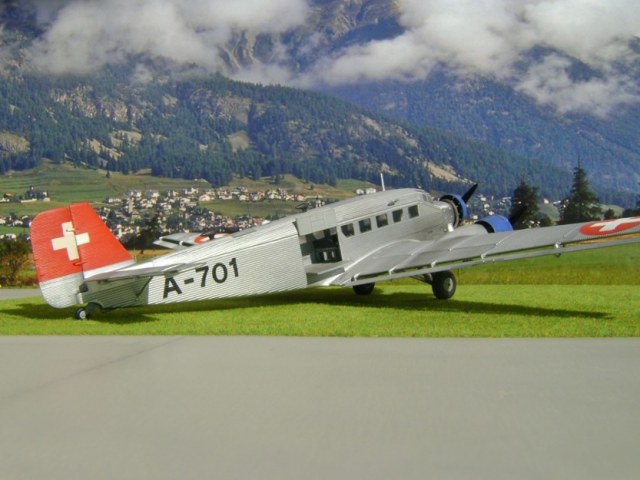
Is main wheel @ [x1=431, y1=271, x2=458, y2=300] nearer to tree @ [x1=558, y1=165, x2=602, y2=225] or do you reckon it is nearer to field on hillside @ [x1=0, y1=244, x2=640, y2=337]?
field on hillside @ [x1=0, y1=244, x2=640, y2=337]

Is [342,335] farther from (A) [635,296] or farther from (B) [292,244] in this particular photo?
(A) [635,296]

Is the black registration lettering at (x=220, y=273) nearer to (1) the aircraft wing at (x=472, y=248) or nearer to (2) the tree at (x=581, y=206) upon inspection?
(1) the aircraft wing at (x=472, y=248)

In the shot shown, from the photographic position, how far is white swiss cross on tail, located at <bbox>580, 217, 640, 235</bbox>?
14109 mm

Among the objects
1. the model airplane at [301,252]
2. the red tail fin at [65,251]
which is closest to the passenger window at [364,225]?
the model airplane at [301,252]

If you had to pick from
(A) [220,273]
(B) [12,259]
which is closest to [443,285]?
(A) [220,273]

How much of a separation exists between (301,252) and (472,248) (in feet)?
12.5

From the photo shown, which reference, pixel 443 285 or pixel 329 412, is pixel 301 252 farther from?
pixel 329 412

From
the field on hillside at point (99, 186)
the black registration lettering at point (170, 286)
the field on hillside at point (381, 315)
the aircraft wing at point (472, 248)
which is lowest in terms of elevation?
the field on hillside at point (381, 315)

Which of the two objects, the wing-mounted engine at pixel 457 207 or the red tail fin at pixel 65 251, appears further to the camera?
the wing-mounted engine at pixel 457 207

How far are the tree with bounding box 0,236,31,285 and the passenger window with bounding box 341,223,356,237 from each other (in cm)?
1900

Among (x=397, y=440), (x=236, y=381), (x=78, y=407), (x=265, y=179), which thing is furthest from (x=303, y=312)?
(x=265, y=179)

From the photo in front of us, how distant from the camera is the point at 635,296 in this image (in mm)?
18031

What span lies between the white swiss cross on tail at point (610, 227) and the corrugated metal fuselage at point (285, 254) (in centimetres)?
519

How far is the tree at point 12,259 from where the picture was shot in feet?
105
